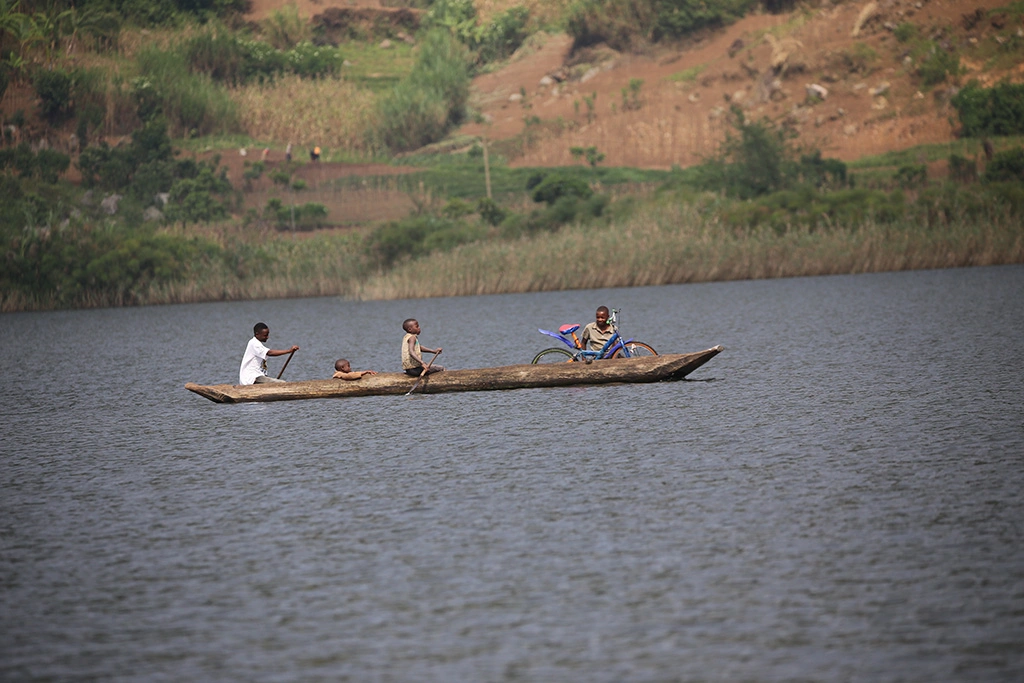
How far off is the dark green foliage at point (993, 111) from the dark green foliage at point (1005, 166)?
435 inches

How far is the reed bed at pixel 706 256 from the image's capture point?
48.2 metres

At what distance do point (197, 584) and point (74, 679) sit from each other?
1923 mm

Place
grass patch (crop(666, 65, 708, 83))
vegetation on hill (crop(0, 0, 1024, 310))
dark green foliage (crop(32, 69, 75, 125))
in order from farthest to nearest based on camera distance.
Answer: grass patch (crop(666, 65, 708, 83)), dark green foliage (crop(32, 69, 75, 125)), vegetation on hill (crop(0, 0, 1024, 310))

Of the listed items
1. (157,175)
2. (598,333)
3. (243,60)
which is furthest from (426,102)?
(598,333)

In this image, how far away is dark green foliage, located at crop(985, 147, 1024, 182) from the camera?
6775 centimetres

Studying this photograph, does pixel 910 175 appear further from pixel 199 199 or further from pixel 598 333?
pixel 598 333

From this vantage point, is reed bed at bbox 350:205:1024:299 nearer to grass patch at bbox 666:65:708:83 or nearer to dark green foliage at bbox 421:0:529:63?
grass patch at bbox 666:65:708:83

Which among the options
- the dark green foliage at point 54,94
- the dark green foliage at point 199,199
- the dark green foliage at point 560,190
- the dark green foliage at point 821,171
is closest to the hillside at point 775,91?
the dark green foliage at point 821,171

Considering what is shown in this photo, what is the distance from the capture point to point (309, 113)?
10344 cm

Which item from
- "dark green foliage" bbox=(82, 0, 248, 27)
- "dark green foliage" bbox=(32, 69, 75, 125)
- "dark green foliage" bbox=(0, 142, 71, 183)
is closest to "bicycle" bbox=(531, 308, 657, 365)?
"dark green foliage" bbox=(0, 142, 71, 183)

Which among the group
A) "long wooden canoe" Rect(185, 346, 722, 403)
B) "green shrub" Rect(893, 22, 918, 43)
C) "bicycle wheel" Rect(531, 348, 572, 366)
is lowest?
"long wooden canoe" Rect(185, 346, 722, 403)

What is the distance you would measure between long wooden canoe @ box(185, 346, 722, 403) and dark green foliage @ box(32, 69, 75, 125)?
86609 mm

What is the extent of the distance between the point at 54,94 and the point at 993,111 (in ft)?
213

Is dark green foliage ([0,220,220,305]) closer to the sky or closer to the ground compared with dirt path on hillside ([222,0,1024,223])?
closer to the ground
